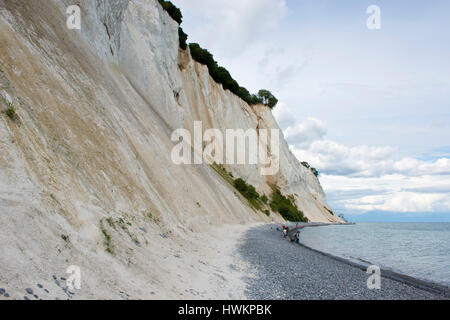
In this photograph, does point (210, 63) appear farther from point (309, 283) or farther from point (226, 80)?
point (309, 283)

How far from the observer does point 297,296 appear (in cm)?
896

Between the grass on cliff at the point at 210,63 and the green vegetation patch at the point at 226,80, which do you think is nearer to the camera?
the grass on cliff at the point at 210,63

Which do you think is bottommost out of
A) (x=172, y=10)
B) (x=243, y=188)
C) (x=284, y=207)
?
(x=284, y=207)

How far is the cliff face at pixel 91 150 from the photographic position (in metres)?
6.67

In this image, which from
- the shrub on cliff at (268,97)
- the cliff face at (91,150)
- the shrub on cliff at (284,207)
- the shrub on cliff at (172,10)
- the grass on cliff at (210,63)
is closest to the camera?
the cliff face at (91,150)

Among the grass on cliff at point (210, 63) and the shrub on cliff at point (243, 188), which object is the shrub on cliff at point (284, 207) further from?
the grass on cliff at point (210, 63)

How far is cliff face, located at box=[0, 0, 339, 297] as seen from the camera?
21.9 feet

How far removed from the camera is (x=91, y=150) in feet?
41.2

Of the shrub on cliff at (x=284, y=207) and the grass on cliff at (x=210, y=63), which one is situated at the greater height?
the grass on cliff at (x=210, y=63)

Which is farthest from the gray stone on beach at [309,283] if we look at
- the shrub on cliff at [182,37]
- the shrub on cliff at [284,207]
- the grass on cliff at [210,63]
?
the shrub on cliff at [284,207]

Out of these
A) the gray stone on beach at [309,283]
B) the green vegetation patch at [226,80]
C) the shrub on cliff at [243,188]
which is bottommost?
the gray stone on beach at [309,283]

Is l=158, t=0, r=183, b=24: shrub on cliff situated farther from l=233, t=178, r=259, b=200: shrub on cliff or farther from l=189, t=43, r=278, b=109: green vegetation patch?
l=233, t=178, r=259, b=200: shrub on cliff

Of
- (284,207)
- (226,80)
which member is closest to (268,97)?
(226,80)
